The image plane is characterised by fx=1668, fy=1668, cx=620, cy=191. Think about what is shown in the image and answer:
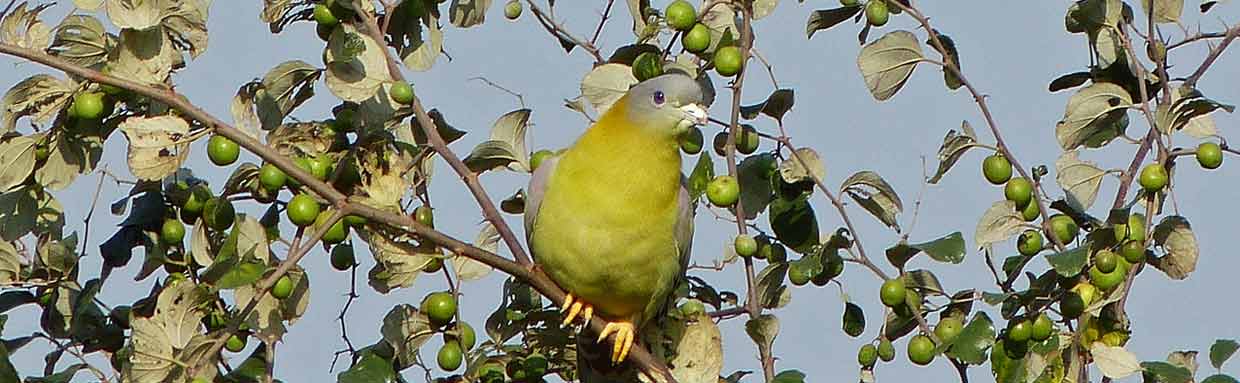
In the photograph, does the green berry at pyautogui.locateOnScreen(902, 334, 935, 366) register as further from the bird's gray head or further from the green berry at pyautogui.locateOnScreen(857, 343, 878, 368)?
the bird's gray head

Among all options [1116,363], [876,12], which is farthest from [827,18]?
[1116,363]

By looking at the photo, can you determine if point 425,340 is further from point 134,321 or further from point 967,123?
point 967,123

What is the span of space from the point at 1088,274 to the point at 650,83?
1.11 meters

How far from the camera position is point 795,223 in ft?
12.7

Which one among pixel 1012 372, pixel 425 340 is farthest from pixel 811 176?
pixel 425 340

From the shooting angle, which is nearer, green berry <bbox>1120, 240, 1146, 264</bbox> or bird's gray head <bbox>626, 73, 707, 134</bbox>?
green berry <bbox>1120, 240, 1146, 264</bbox>

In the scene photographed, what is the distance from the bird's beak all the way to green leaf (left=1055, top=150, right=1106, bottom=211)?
81 cm

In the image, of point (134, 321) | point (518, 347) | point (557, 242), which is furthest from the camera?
point (557, 242)

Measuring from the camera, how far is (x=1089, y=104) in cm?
368

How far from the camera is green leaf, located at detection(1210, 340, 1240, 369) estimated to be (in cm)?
347

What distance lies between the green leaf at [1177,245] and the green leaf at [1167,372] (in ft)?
1.13

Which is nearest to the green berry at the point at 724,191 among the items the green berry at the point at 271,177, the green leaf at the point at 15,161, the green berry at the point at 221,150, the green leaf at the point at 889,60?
the green leaf at the point at 889,60

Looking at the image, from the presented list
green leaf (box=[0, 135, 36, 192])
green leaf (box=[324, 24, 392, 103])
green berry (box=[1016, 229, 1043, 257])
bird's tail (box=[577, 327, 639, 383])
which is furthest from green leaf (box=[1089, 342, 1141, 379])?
green leaf (box=[0, 135, 36, 192])

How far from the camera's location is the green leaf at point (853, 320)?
391 cm
